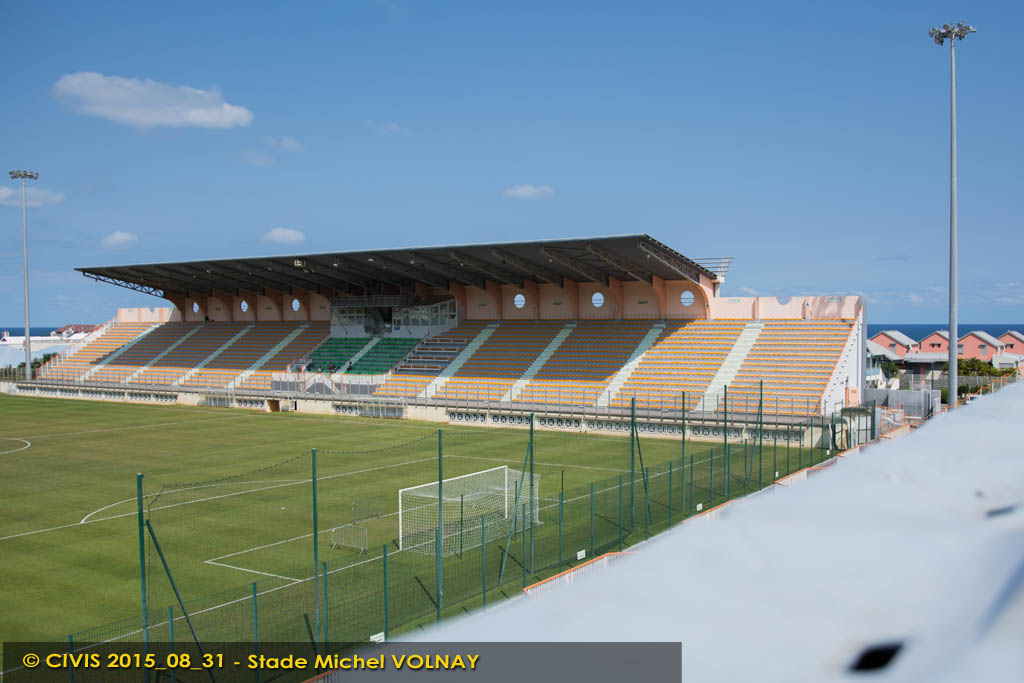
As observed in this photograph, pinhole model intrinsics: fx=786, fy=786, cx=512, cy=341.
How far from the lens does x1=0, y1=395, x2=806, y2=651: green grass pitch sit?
51.1 feet

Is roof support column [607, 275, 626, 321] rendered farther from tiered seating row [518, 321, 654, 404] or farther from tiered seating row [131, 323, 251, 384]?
tiered seating row [131, 323, 251, 384]

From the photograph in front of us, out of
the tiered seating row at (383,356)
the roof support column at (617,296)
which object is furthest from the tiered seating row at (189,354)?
the roof support column at (617,296)

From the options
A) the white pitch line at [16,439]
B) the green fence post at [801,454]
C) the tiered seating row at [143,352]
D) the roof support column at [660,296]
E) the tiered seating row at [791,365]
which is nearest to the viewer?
the green fence post at [801,454]

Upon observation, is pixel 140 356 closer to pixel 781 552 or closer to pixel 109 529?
pixel 109 529

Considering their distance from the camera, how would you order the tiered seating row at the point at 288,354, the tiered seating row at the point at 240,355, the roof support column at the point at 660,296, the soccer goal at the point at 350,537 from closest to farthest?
the soccer goal at the point at 350,537, the roof support column at the point at 660,296, the tiered seating row at the point at 288,354, the tiered seating row at the point at 240,355

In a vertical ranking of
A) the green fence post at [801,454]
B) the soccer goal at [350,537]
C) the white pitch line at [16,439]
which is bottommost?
the soccer goal at [350,537]

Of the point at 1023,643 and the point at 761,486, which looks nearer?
the point at 1023,643

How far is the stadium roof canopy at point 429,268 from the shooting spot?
39.2 m

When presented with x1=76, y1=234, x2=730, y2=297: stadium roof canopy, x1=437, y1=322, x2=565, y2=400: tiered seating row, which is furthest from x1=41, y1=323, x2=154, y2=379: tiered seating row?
x1=437, y1=322, x2=565, y2=400: tiered seating row

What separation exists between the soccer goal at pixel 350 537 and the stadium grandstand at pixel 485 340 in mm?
16374

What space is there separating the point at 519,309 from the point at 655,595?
48611 millimetres

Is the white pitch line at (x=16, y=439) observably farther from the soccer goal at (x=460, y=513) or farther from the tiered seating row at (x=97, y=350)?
the tiered seating row at (x=97, y=350)

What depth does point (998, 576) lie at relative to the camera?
136 centimetres

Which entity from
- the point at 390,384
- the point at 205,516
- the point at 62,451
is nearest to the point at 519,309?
the point at 390,384
